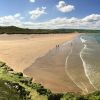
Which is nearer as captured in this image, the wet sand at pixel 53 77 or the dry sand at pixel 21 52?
the wet sand at pixel 53 77

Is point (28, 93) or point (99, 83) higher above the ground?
point (28, 93)

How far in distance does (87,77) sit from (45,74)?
371 cm

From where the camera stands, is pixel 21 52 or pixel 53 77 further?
pixel 21 52

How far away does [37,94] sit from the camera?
9031 millimetres

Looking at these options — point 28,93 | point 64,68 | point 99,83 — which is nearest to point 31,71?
point 64,68

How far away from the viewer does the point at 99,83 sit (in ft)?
60.8

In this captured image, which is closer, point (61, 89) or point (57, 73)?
point (61, 89)

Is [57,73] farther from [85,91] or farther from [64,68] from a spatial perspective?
[85,91]

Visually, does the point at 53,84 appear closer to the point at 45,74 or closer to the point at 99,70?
the point at 45,74

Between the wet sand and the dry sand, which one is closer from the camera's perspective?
the wet sand

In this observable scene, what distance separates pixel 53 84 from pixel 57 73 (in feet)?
13.5

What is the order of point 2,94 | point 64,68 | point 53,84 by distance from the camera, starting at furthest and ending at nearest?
1. point 64,68
2. point 53,84
3. point 2,94

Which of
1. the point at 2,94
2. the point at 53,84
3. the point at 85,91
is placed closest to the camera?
the point at 2,94

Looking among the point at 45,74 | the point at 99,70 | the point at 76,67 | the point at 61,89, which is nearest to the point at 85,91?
the point at 61,89
